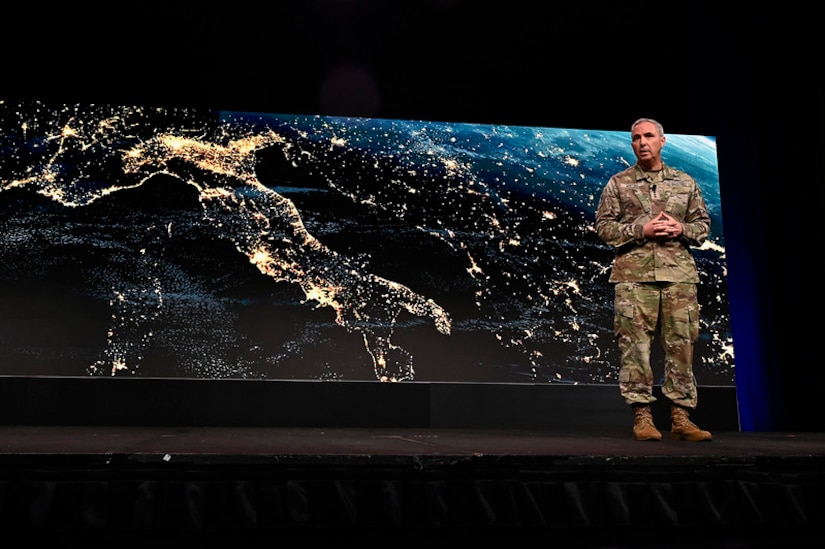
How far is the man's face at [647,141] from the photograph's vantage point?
104 inches

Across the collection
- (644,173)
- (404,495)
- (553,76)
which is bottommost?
(404,495)

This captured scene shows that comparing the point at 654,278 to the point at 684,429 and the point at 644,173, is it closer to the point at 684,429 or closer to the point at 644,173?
the point at 644,173

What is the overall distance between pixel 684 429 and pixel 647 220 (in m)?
0.75

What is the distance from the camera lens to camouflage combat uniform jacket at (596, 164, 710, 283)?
2598 mm

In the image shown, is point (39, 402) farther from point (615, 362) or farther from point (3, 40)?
point (615, 362)

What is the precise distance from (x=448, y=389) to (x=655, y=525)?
2.07 m

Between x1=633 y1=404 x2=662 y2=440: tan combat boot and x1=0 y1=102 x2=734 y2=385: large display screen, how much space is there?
145cm

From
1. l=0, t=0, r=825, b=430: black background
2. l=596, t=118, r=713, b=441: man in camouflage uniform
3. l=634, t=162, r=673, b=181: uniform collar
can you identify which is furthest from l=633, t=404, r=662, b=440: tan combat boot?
l=0, t=0, r=825, b=430: black background

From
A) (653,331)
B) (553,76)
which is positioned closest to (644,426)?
→ (653,331)

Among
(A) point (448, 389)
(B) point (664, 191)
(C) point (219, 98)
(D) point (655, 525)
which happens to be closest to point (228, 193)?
(C) point (219, 98)

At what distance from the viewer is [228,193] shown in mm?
3990

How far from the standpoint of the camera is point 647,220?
2604mm

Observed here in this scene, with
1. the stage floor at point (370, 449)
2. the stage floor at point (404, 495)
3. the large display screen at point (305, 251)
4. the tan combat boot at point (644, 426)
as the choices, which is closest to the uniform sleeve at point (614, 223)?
the tan combat boot at point (644, 426)

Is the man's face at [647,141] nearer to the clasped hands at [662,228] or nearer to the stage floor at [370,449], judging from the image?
the clasped hands at [662,228]
